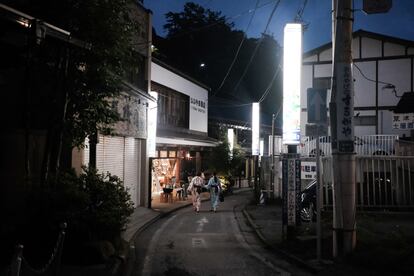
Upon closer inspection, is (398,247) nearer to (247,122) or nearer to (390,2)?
(390,2)

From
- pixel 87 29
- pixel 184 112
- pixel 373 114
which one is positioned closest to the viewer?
pixel 87 29

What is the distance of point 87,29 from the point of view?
33.9 ft

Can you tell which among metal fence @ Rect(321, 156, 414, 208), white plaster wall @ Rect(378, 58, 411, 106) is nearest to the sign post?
metal fence @ Rect(321, 156, 414, 208)

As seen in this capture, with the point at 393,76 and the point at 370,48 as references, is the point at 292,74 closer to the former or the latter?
the point at 393,76

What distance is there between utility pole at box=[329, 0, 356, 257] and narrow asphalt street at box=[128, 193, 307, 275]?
4.27 feet

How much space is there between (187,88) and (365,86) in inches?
465

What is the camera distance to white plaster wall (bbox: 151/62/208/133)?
2786 cm

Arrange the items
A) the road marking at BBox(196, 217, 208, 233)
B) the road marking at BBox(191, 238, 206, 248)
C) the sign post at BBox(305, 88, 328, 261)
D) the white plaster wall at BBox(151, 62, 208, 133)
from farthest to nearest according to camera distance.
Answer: the white plaster wall at BBox(151, 62, 208, 133) < the road marking at BBox(196, 217, 208, 233) < the road marking at BBox(191, 238, 206, 248) < the sign post at BBox(305, 88, 328, 261)

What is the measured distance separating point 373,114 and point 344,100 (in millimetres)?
19454

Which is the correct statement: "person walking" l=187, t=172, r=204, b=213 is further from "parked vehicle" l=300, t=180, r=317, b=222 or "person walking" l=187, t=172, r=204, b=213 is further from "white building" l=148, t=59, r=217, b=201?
"parked vehicle" l=300, t=180, r=317, b=222

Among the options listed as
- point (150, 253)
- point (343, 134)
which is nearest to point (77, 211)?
point (150, 253)

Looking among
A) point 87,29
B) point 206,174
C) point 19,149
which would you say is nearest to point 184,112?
point 206,174

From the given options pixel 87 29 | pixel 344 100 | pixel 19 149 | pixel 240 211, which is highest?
pixel 87 29

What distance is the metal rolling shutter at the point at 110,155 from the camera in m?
16.9
